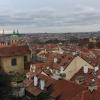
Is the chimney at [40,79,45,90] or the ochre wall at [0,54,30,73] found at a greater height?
the chimney at [40,79,45,90]

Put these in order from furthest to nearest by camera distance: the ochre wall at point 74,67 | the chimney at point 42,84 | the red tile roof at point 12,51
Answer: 1. the red tile roof at point 12,51
2. the ochre wall at point 74,67
3. the chimney at point 42,84

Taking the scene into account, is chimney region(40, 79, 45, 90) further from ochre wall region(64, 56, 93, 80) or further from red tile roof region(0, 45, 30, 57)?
red tile roof region(0, 45, 30, 57)

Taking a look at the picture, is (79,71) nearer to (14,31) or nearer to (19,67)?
(19,67)

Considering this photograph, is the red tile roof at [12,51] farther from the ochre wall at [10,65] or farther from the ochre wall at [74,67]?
the ochre wall at [74,67]

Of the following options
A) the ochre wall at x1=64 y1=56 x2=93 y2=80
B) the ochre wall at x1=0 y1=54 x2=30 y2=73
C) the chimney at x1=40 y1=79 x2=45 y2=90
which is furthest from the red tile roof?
the chimney at x1=40 y1=79 x2=45 y2=90

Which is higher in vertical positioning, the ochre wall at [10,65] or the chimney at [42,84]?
the chimney at [42,84]

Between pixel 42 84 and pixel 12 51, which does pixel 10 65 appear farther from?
pixel 42 84

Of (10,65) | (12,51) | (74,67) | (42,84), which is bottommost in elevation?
(10,65)

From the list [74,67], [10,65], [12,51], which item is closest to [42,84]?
[74,67]

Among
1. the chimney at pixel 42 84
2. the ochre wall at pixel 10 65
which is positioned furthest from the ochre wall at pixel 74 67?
the ochre wall at pixel 10 65

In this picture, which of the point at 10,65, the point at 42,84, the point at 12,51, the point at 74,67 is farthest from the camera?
the point at 12,51

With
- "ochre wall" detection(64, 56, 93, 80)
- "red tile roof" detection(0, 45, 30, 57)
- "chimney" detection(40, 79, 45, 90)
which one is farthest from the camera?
"red tile roof" detection(0, 45, 30, 57)

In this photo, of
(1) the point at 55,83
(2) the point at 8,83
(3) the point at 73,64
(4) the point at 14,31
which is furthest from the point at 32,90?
(4) the point at 14,31
